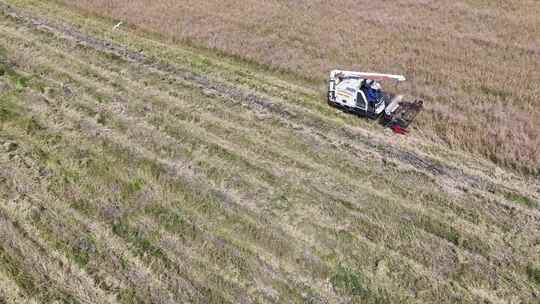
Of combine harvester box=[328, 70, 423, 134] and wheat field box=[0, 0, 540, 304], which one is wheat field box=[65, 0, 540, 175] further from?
combine harvester box=[328, 70, 423, 134]

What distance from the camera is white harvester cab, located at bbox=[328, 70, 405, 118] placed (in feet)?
41.7

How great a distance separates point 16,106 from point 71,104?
1.60 metres

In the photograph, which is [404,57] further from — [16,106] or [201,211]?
[16,106]

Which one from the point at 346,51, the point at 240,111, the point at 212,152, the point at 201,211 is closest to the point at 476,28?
the point at 346,51

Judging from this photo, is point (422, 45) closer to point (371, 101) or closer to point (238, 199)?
point (371, 101)

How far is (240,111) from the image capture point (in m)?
13.2

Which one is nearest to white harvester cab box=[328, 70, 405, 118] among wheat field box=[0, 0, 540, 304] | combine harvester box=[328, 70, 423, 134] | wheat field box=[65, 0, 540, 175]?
combine harvester box=[328, 70, 423, 134]

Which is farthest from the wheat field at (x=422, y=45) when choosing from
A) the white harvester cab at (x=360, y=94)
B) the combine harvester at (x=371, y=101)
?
the white harvester cab at (x=360, y=94)

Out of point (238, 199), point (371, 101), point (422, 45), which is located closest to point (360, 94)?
point (371, 101)

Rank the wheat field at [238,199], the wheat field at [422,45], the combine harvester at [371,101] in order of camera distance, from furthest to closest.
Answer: the wheat field at [422,45], the combine harvester at [371,101], the wheat field at [238,199]

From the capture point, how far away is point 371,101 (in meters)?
12.8

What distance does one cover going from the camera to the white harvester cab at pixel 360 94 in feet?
41.7

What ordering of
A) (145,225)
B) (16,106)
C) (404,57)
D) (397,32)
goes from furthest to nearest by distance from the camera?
(397,32) → (404,57) → (16,106) → (145,225)

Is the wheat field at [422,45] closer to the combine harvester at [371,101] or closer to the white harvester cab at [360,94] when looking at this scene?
the combine harvester at [371,101]
